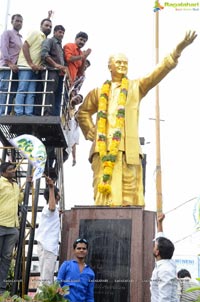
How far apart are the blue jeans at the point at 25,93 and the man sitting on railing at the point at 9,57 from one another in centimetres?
18

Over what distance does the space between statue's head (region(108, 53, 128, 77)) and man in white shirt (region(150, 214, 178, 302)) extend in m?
4.12

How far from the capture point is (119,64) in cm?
793

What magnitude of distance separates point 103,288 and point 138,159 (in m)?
2.44

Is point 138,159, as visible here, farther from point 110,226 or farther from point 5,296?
point 5,296

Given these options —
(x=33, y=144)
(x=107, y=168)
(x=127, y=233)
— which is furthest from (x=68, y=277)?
(x=107, y=168)

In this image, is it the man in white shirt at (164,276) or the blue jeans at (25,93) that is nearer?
the man in white shirt at (164,276)

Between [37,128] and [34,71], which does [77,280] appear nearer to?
[37,128]

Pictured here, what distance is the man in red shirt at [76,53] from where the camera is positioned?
7.50 meters

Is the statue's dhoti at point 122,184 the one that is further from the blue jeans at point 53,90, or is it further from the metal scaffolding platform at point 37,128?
the blue jeans at point 53,90

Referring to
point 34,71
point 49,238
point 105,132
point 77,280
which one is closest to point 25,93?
point 34,71

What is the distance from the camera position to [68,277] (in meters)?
4.60

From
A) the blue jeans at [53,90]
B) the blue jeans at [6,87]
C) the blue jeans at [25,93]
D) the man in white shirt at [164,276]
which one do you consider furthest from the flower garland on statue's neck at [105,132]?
the man in white shirt at [164,276]

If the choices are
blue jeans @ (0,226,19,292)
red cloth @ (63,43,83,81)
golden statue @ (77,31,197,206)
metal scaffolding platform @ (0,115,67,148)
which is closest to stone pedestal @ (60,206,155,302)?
Answer: blue jeans @ (0,226,19,292)

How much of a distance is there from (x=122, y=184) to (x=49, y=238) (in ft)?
6.59
